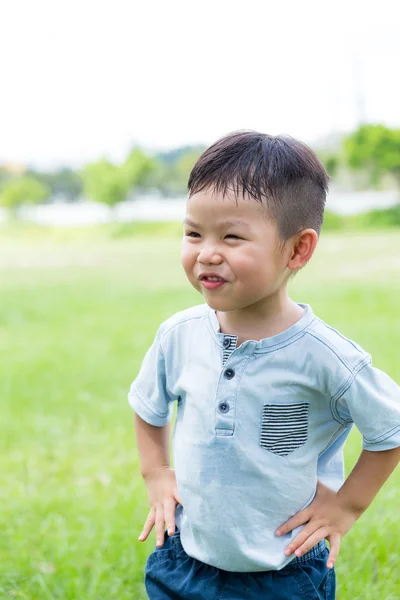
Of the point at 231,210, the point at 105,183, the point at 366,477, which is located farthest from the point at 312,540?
the point at 105,183

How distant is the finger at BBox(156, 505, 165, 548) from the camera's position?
173 cm

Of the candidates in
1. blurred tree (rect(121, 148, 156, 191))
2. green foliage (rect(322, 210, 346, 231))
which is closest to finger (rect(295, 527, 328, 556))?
green foliage (rect(322, 210, 346, 231))

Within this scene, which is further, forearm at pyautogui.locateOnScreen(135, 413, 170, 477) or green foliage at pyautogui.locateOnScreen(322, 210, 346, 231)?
green foliage at pyautogui.locateOnScreen(322, 210, 346, 231)

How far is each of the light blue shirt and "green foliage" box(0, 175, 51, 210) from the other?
1972 centimetres

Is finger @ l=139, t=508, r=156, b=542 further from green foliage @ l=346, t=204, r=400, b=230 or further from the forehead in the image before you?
green foliage @ l=346, t=204, r=400, b=230

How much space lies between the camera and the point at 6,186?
69.8 feet

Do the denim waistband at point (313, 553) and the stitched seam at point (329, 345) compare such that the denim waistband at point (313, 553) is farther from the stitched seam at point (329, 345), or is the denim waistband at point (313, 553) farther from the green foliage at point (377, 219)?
the green foliage at point (377, 219)

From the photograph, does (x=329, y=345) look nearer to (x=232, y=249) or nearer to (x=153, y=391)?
(x=232, y=249)

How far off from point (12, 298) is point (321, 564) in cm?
650

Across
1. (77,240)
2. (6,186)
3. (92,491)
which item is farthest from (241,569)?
(6,186)

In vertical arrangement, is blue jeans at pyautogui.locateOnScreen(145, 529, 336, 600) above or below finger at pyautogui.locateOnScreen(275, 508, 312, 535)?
below

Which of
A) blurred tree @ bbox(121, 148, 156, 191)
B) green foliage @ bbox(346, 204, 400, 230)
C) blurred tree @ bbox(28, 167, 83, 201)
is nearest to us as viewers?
green foliage @ bbox(346, 204, 400, 230)

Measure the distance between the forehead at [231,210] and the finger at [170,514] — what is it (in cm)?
65

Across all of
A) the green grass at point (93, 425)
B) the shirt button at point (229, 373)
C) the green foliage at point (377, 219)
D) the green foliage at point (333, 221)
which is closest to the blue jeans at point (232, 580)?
the shirt button at point (229, 373)
